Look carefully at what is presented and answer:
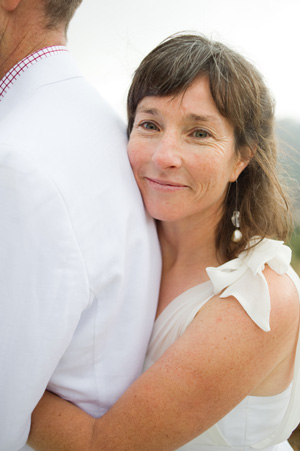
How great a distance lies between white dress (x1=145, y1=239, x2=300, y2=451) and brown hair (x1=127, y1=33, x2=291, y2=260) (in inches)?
5.5

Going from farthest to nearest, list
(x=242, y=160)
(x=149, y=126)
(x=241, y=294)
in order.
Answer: (x=242, y=160)
(x=149, y=126)
(x=241, y=294)

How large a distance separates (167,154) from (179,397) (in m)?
0.66

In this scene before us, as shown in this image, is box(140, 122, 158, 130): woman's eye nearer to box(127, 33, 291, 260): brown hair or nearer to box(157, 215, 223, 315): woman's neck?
box(127, 33, 291, 260): brown hair

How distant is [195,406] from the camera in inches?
51.3

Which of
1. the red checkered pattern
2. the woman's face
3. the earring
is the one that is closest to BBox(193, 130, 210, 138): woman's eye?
the woman's face

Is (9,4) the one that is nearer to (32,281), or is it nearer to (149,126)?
(149,126)

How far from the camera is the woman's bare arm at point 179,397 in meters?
1.29

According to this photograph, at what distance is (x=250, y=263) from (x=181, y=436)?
0.54 meters

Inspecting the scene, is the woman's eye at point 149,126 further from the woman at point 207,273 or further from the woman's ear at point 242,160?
the woman's ear at point 242,160

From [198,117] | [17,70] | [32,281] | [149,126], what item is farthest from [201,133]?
[32,281]

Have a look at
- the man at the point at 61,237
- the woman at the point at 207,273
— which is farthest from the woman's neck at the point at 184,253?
the man at the point at 61,237

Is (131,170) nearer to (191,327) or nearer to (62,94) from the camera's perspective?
(62,94)

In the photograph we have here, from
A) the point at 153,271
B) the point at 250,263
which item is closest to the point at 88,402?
the point at 153,271

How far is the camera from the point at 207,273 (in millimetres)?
1560
